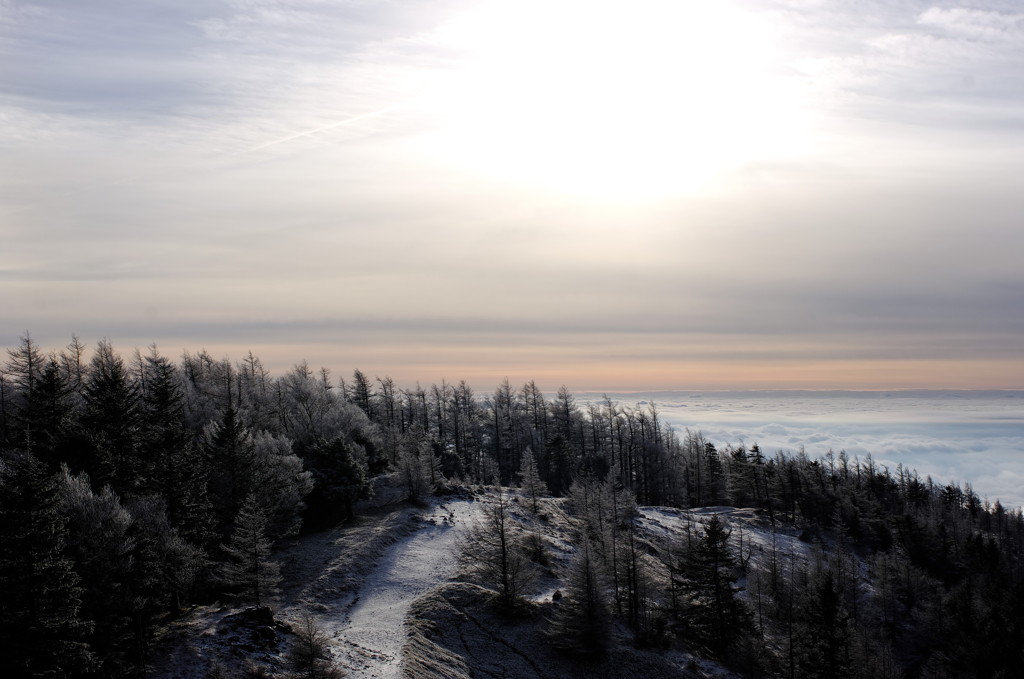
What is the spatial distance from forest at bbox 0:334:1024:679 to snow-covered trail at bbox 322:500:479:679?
428cm

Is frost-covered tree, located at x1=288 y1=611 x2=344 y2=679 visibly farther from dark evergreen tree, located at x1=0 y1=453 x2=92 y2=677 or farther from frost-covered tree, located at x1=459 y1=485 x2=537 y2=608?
frost-covered tree, located at x1=459 y1=485 x2=537 y2=608

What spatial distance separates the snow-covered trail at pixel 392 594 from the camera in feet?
120

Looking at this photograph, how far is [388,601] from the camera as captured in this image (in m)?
46.6

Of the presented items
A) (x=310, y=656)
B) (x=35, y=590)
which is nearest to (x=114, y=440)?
(x=35, y=590)

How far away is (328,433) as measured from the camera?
81.2 metres

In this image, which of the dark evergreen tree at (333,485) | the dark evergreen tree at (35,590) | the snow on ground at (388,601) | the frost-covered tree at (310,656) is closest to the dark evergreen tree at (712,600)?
the snow on ground at (388,601)

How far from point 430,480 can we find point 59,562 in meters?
49.3

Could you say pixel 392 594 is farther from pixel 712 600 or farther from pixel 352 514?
pixel 712 600

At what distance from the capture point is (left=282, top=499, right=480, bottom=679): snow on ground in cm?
3672

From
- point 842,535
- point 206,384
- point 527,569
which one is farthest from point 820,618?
point 206,384

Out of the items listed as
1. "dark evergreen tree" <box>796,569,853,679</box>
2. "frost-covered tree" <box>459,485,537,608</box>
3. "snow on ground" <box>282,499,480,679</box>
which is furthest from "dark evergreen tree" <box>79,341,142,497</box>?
"dark evergreen tree" <box>796,569,853,679</box>

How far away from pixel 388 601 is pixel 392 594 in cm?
128

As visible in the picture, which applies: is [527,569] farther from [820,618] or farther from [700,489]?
[700,489]

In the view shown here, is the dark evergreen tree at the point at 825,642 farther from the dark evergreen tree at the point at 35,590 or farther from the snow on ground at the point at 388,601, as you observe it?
the dark evergreen tree at the point at 35,590
